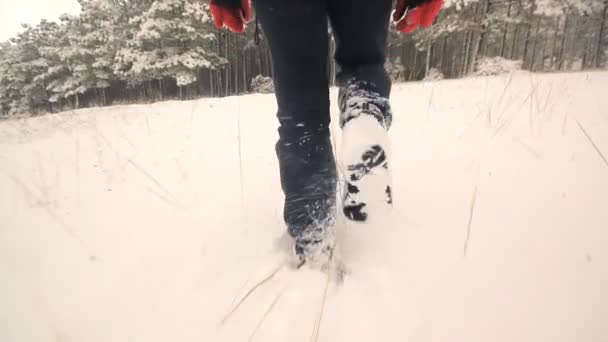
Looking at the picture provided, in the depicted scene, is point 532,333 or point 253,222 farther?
point 253,222

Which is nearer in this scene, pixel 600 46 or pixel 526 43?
pixel 600 46

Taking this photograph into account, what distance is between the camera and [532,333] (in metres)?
0.39

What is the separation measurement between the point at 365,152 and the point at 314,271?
0.24 meters

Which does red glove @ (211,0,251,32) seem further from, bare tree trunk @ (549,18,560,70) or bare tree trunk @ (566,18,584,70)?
bare tree trunk @ (566,18,584,70)

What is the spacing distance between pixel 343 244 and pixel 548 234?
38 cm

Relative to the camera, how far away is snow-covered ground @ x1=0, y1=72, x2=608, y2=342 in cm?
43

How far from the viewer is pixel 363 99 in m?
0.64

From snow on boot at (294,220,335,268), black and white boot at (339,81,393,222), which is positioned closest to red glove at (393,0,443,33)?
black and white boot at (339,81,393,222)

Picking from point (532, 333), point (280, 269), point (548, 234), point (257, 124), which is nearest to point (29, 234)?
point (280, 269)

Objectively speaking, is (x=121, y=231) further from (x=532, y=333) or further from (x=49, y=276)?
(x=532, y=333)

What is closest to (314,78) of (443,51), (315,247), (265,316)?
(315,247)

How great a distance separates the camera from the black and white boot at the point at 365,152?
23.7 inches

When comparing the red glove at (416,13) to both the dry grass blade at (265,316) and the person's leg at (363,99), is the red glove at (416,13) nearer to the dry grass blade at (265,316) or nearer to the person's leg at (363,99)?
the person's leg at (363,99)

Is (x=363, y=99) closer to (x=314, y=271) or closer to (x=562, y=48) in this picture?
(x=314, y=271)
